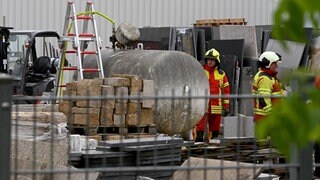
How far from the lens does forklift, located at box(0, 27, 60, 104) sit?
15.4m

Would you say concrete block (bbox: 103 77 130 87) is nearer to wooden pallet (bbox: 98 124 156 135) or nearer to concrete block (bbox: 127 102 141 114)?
concrete block (bbox: 127 102 141 114)

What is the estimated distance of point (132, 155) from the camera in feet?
20.1

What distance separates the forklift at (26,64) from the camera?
15.4m

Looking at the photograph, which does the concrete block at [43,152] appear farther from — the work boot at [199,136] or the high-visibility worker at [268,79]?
the work boot at [199,136]

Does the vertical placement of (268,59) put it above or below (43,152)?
above

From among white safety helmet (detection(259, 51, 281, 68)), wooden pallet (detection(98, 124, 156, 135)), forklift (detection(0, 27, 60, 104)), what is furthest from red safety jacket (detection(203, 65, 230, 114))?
forklift (detection(0, 27, 60, 104))

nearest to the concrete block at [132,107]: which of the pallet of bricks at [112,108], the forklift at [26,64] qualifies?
the pallet of bricks at [112,108]

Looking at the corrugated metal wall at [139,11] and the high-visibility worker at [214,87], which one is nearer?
the high-visibility worker at [214,87]

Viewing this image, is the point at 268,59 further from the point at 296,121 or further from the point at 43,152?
the point at 296,121

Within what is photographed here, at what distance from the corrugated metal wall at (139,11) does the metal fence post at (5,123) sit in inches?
709

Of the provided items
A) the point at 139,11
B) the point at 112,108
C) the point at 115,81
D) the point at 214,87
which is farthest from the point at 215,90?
the point at 139,11

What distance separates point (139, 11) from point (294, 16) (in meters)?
21.0

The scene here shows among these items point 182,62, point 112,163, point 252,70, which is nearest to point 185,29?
point 252,70

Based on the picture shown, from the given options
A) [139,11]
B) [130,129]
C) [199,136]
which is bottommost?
[199,136]
